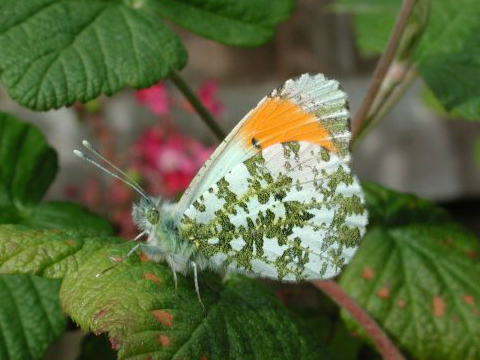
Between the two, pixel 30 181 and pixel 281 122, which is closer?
pixel 281 122

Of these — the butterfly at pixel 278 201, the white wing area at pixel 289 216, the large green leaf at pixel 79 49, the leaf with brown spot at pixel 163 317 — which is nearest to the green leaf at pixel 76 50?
the large green leaf at pixel 79 49

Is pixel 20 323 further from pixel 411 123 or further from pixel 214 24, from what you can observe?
pixel 411 123

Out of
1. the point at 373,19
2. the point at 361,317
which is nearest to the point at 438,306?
the point at 361,317

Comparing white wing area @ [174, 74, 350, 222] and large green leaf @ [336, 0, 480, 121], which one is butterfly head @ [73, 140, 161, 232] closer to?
white wing area @ [174, 74, 350, 222]

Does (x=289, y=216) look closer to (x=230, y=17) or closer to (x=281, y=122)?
(x=281, y=122)

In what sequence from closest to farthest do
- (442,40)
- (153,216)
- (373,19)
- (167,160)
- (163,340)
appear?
(163,340)
(153,216)
(442,40)
(373,19)
(167,160)

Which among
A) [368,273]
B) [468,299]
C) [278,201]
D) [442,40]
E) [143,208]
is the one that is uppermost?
[143,208]
